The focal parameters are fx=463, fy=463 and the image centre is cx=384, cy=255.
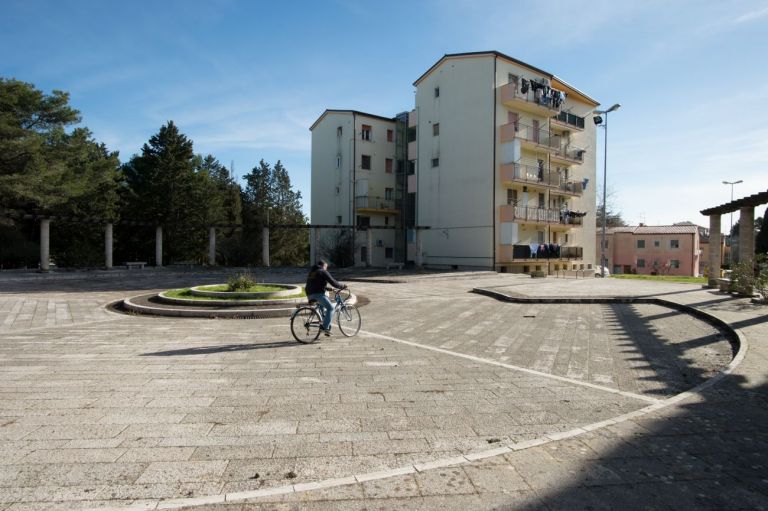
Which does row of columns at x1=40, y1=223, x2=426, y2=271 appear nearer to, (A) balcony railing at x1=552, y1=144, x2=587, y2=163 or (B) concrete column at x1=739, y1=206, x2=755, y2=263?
(A) balcony railing at x1=552, y1=144, x2=587, y2=163

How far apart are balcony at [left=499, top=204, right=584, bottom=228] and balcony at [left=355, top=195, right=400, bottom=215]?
37.8 feet

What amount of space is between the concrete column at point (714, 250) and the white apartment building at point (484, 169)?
1376 centimetres

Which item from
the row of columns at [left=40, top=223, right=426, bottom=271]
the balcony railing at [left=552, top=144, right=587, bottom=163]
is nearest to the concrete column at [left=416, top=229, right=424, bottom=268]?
the row of columns at [left=40, top=223, right=426, bottom=271]

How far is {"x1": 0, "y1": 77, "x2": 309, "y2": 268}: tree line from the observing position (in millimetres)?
24953

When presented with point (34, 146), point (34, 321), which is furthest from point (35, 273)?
point (34, 321)

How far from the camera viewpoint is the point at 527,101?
111 feet

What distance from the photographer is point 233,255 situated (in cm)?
4616

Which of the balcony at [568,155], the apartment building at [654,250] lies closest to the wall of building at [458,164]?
the balcony at [568,155]

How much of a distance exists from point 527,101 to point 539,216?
8547mm

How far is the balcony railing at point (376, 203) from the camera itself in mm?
40281

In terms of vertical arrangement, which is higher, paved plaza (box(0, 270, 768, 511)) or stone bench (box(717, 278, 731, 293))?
stone bench (box(717, 278, 731, 293))

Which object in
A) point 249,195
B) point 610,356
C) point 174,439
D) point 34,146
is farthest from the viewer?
point 249,195

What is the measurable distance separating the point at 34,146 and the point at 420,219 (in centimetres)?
2598

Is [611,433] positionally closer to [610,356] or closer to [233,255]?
[610,356]
